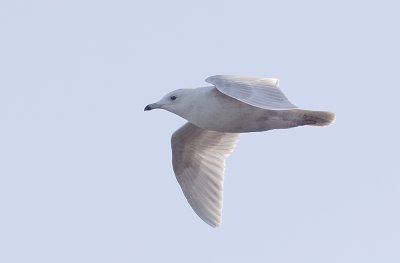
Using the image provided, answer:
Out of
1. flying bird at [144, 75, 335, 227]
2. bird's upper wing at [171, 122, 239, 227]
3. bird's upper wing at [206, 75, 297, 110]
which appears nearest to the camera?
bird's upper wing at [206, 75, 297, 110]

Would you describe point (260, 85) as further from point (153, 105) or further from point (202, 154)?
point (202, 154)

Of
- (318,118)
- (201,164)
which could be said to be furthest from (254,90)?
(201,164)

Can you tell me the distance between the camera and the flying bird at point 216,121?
16.0 m

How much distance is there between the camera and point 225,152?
760 inches

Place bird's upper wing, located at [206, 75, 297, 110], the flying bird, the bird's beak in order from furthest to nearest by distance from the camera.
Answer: the bird's beak
the flying bird
bird's upper wing, located at [206, 75, 297, 110]

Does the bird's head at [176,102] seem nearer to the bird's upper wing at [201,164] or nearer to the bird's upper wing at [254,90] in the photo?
the bird's upper wing at [254,90]

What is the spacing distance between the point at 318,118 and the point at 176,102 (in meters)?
2.09

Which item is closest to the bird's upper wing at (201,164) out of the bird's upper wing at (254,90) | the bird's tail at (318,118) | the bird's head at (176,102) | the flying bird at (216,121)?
the flying bird at (216,121)

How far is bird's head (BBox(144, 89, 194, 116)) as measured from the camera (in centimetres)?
1697

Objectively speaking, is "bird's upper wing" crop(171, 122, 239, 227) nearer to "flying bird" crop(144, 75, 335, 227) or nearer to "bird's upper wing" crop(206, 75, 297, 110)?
"flying bird" crop(144, 75, 335, 227)

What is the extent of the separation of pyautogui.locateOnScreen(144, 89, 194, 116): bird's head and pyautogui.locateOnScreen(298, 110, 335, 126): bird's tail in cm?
170

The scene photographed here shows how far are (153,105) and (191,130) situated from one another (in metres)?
1.80

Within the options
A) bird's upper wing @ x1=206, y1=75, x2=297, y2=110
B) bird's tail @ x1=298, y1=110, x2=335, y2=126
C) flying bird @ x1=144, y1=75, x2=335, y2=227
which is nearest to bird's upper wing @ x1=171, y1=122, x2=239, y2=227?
flying bird @ x1=144, y1=75, x2=335, y2=227

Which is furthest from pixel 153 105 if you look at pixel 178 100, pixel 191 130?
pixel 191 130
